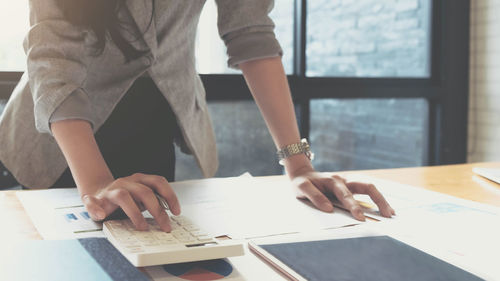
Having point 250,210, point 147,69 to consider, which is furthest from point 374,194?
point 147,69

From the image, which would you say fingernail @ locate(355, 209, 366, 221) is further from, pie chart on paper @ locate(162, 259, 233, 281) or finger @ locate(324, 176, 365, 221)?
pie chart on paper @ locate(162, 259, 233, 281)

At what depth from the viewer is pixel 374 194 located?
0.77m

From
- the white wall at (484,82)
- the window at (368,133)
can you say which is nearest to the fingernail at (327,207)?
the window at (368,133)

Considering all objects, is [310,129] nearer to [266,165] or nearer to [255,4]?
[266,165]

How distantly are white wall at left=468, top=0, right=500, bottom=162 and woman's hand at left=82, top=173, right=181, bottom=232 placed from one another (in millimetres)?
2555

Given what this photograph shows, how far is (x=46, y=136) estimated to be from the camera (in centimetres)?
104

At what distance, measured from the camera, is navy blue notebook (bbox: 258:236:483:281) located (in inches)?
18.0

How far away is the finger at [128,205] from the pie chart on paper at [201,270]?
10cm

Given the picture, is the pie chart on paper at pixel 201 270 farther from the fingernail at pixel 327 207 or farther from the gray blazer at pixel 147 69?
the gray blazer at pixel 147 69

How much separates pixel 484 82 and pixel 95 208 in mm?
2695

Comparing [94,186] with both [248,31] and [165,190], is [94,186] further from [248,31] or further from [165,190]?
[248,31]

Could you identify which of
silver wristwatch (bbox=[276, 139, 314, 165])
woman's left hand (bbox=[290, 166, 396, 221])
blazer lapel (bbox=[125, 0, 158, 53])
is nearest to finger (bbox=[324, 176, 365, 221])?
woman's left hand (bbox=[290, 166, 396, 221])

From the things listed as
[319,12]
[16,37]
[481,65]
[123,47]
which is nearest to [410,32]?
[481,65]

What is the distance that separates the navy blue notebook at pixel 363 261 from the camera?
46cm
